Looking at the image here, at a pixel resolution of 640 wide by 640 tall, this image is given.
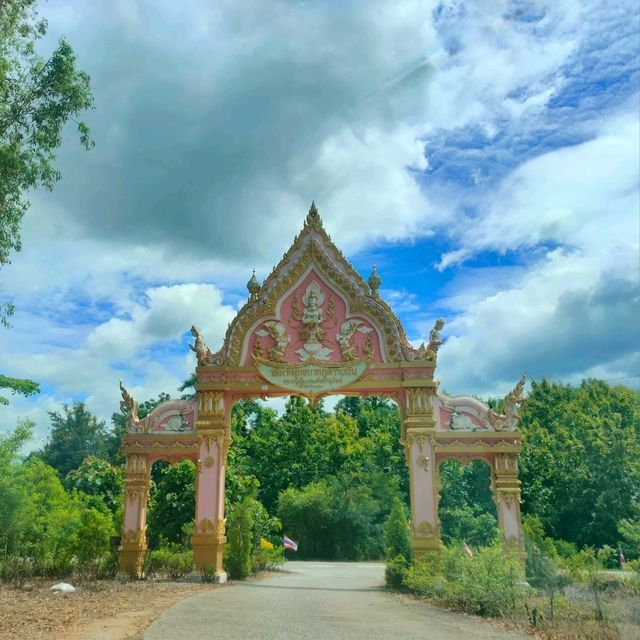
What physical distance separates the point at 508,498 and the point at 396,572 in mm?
3726

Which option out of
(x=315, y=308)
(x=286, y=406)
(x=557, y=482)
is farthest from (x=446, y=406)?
(x=286, y=406)

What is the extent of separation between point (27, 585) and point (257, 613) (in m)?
7.13

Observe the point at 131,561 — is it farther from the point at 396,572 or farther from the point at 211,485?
the point at 396,572

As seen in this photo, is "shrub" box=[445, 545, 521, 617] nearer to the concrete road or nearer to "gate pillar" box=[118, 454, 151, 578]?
the concrete road

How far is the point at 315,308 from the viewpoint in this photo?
18672mm

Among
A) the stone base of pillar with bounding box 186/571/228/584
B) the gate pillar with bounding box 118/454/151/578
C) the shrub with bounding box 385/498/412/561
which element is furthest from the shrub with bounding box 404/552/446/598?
the gate pillar with bounding box 118/454/151/578

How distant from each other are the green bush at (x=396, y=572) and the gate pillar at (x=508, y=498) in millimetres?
2832

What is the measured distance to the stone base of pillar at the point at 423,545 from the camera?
55.4ft

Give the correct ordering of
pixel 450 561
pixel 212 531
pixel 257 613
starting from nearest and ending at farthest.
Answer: pixel 257 613 → pixel 450 561 → pixel 212 531

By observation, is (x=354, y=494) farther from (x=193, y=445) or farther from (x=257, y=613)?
(x=257, y=613)

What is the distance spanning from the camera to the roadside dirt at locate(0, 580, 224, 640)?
9.02 metres

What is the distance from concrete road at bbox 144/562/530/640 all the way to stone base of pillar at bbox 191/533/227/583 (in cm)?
234

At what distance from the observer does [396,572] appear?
1662 cm

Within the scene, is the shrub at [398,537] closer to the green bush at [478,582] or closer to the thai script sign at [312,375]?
the green bush at [478,582]
